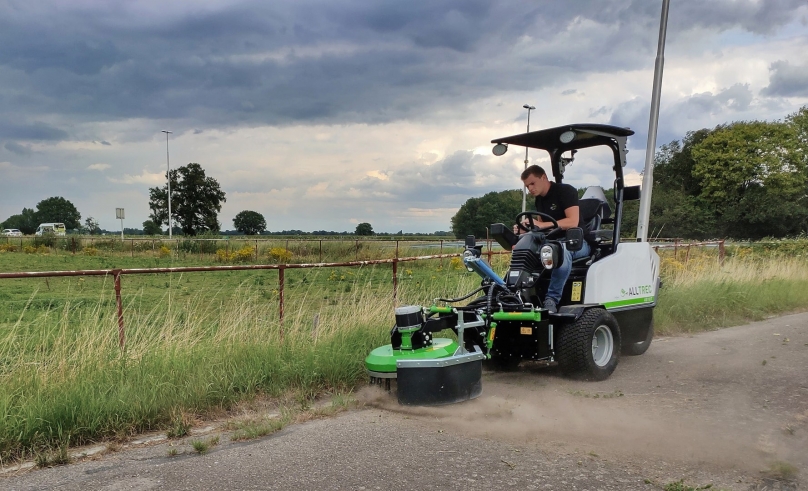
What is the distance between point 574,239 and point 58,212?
10934 cm

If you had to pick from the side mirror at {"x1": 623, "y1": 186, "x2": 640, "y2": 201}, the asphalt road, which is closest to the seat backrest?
the side mirror at {"x1": 623, "y1": 186, "x2": 640, "y2": 201}

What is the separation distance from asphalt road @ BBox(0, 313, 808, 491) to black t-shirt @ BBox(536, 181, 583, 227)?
1.73 meters

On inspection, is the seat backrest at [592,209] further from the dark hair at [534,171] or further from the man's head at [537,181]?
the dark hair at [534,171]

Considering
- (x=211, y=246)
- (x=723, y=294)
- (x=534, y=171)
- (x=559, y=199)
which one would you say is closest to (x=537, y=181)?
(x=534, y=171)

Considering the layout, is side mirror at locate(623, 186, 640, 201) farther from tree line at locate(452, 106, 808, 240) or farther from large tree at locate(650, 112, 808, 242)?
large tree at locate(650, 112, 808, 242)

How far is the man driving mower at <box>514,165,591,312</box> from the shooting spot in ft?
19.6

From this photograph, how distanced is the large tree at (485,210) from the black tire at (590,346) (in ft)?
74.6

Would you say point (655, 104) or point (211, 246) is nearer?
point (655, 104)

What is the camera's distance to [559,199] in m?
6.39

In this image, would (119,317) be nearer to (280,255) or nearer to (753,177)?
(280,255)

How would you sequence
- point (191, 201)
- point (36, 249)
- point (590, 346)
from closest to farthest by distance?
1. point (590, 346)
2. point (36, 249)
3. point (191, 201)

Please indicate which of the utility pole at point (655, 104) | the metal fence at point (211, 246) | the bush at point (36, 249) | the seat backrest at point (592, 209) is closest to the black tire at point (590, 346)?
the seat backrest at point (592, 209)

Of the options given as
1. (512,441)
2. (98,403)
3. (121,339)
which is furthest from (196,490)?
(121,339)

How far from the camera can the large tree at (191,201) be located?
188 feet
